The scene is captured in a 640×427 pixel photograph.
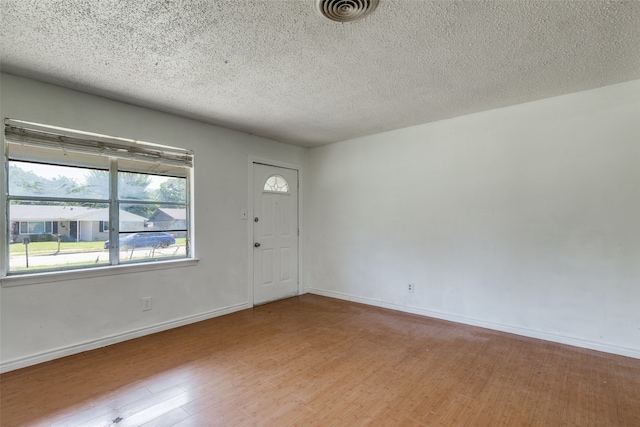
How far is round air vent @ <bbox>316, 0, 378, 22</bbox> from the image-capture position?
165cm

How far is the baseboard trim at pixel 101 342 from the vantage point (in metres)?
2.45

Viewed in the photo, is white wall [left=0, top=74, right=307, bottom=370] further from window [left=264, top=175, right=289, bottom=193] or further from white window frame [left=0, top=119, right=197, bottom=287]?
window [left=264, top=175, right=289, bottom=193]

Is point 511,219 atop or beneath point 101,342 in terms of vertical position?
atop

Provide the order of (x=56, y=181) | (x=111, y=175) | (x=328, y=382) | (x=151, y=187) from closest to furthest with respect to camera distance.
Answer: (x=328, y=382) < (x=56, y=181) < (x=111, y=175) < (x=151, y=187)

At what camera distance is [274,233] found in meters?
4.60

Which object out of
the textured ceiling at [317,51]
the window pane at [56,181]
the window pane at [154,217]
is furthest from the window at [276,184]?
the window pane at [56,181]

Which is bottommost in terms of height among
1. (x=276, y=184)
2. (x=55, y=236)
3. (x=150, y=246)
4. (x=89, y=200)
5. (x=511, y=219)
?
(x=150, y=246)

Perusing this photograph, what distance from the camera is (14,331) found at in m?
2.45

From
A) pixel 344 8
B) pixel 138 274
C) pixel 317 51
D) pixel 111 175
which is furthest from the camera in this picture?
pixel 138 274

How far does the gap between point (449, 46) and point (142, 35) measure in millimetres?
2077

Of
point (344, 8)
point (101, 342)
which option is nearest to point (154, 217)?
point (101, 342)

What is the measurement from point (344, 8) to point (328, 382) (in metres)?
2.53

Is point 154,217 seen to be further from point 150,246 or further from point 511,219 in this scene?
point 511,219

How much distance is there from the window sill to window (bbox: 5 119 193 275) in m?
0.09
